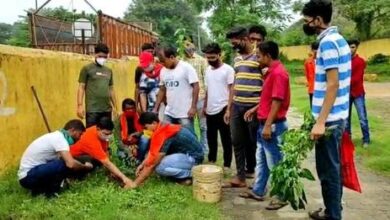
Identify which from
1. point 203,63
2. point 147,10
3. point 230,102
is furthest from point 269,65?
point 147,10

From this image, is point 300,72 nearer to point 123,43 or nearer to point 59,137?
point 123,43

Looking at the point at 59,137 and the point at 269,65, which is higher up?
the point at 269,65

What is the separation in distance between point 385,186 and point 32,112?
4.62m

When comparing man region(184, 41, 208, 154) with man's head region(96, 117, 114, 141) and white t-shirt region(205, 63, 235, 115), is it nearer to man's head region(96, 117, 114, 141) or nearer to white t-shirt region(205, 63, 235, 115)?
white t-shirt region(205, 63, 235, 115)

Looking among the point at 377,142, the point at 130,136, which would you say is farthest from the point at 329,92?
the point at 377,142

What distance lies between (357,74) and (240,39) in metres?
3.09

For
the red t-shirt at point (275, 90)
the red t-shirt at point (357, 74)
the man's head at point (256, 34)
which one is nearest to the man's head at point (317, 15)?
the red t-shirt at point (275, 90)

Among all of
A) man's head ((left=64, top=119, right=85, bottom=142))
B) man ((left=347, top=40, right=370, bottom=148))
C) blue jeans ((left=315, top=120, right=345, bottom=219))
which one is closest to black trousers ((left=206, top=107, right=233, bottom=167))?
man's head ((left=64, top=119, right=85, bottom=142))

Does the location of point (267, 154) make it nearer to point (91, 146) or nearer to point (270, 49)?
point (270, 49)

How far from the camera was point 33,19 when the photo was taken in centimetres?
1087

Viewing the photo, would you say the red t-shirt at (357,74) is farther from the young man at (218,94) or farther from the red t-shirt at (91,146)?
the red t-shirt at (91,146)

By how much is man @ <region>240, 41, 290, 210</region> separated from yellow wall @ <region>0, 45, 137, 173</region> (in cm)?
308

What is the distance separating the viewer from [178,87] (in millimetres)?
6133

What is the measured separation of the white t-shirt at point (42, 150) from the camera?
510cm
